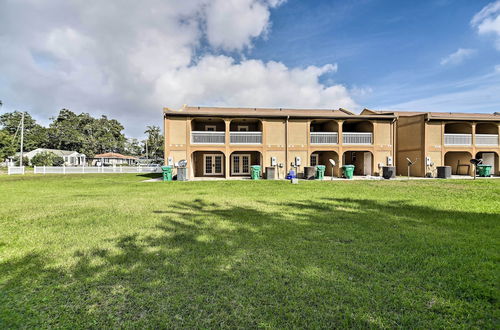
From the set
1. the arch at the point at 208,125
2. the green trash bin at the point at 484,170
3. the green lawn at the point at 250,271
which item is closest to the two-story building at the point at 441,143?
the green trash bin at the point at 484,170

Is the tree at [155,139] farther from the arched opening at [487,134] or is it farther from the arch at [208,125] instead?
the arched opening at [487,134]

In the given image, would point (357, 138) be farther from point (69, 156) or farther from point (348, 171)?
point (69, 156)

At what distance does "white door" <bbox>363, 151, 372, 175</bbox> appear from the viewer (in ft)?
66.3

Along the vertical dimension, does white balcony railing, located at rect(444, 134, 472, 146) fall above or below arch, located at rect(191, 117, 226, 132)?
below

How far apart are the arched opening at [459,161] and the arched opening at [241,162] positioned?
1778cm

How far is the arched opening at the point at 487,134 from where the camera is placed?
779 inches

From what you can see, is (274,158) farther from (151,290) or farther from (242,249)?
(151,290)

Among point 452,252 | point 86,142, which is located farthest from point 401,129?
point 86,142

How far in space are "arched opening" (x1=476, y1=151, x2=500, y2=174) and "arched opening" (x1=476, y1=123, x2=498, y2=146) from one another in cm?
126

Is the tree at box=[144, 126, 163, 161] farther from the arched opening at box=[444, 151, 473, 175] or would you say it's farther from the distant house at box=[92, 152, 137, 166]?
the arched opening at box=[444, 151, 473, 175]

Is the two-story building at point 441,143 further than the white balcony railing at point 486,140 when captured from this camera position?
No

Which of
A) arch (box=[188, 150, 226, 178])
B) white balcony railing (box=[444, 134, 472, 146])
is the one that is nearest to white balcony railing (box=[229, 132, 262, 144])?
arch (box=[188, 150, 226, 178])

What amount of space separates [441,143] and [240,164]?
55.3 ft

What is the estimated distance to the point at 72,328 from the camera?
7.18 feet
